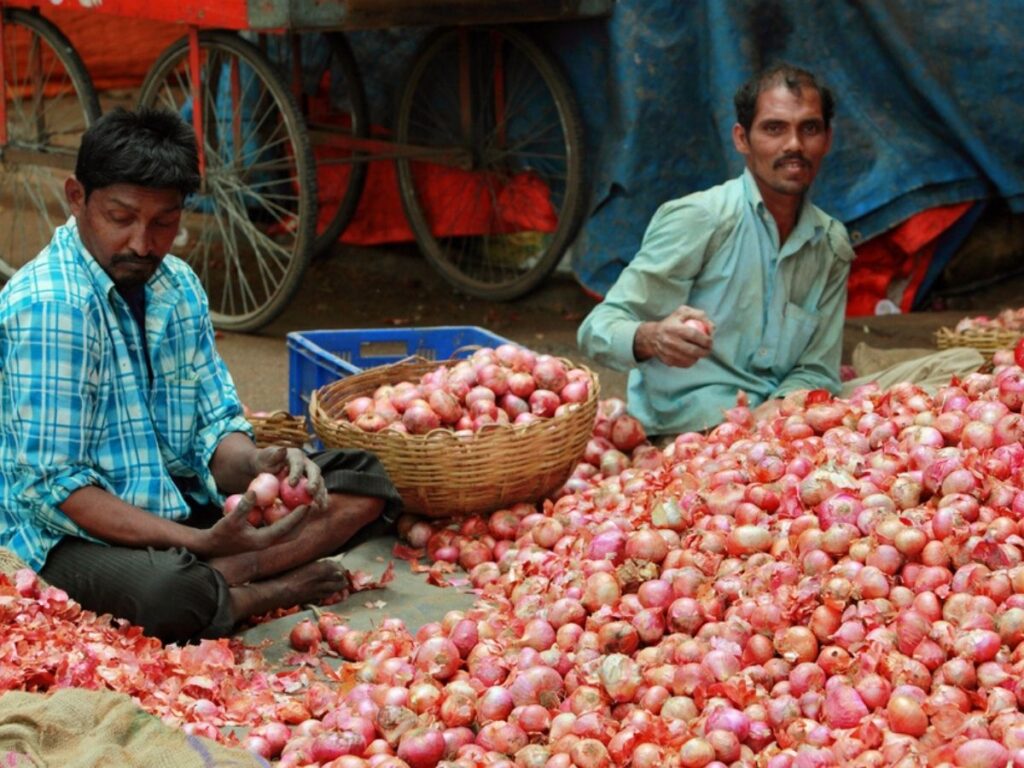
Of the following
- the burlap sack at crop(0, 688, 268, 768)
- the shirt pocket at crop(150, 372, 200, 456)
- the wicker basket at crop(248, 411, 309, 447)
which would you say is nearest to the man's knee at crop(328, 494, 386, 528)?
the shirt pocket at crop(150, 372, 200, 456)

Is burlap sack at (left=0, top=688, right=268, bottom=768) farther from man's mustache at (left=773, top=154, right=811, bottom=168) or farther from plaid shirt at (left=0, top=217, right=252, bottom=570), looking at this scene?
man's mustache at (left=773, top=154, right=811, bottom=168)

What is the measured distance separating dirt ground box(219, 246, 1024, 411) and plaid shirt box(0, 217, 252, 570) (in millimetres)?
1714

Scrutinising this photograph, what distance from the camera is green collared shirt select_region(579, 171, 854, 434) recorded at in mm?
4031

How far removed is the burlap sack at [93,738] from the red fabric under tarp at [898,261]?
12.8 feet

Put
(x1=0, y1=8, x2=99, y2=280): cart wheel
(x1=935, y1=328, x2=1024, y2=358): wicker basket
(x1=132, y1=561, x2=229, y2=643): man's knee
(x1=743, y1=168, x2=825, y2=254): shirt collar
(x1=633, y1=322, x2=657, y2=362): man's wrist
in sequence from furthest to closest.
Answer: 1. (x1=0, y1=8, x2=99, y2=280): cart wheel
2. (x1=935, y1=328, x2=1024, y2=358): wicker basket
3. (x1=743, y1=168, x2=825, y2=254): shirt collar
4. (x1=633, y1=322, x2=657, y2=362): man's wrist
5. (x1=132, y1=561, x2=229, y2=643): man's knee

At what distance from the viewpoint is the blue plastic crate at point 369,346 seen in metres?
4.51

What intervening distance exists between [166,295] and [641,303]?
4.32 feet

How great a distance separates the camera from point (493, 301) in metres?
6.43

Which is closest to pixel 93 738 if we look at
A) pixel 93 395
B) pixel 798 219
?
pixel 93 395

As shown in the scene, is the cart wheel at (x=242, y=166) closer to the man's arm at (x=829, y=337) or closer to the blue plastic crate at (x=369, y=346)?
the blue plastic crate at (x=369, y=346)

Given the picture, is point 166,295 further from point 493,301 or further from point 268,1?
point 493,301

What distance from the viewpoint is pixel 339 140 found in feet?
20.6

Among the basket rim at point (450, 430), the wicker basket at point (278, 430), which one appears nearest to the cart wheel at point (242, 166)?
the wicker basket at point (278, 430)

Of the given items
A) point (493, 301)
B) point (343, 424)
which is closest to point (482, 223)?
point (493, 301)
